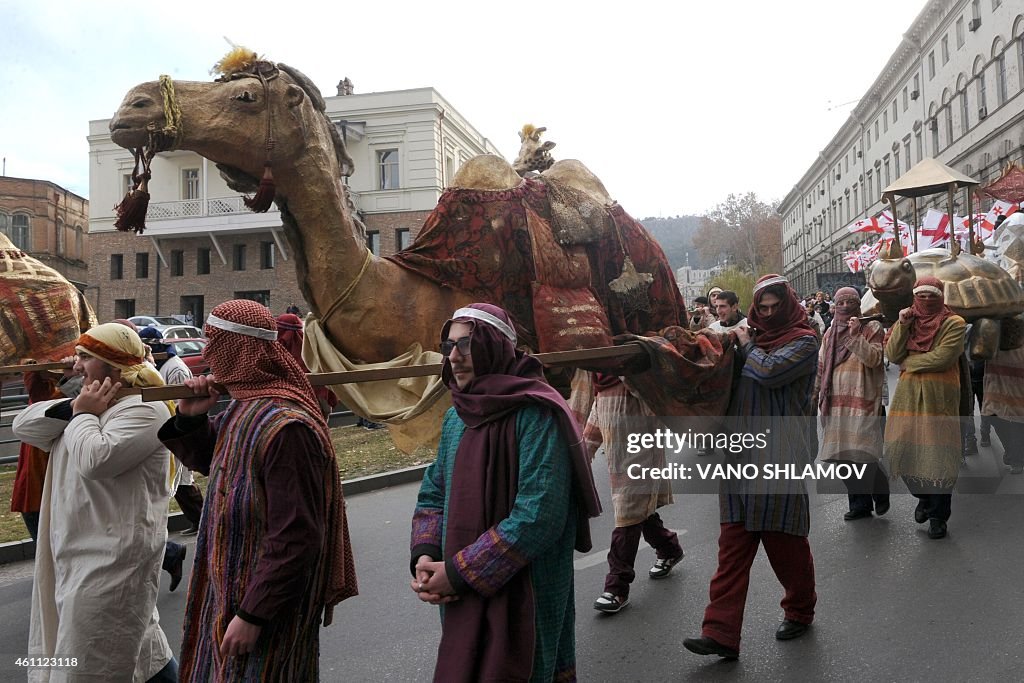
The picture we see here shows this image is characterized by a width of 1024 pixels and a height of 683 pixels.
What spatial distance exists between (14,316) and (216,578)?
465 cm

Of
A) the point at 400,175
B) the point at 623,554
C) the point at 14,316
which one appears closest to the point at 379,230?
the point at 400,175

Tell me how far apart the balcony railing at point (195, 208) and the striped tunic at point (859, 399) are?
1168 inches

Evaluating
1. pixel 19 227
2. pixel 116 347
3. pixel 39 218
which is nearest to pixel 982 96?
pixel 116 347

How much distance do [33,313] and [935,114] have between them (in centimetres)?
4262

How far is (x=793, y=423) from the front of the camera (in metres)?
3.98

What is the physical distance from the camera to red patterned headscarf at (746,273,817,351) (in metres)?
3.94

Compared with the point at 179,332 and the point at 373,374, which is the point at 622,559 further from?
the point at 179,332

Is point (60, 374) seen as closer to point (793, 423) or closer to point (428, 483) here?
point (428, 483)

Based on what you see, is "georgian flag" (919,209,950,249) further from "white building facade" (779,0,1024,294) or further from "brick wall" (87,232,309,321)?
"brick wall" (87,232,309,321)

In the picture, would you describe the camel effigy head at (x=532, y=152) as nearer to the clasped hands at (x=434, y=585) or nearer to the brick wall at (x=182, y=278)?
the clasped hands at (x=434, y=585)

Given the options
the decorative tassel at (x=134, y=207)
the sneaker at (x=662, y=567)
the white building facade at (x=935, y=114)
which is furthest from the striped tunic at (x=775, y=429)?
the white building facade at (x=935, y=114)

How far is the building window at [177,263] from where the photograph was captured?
1378 inches

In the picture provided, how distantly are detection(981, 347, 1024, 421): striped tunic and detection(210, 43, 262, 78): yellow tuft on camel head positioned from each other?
7307 millimetres

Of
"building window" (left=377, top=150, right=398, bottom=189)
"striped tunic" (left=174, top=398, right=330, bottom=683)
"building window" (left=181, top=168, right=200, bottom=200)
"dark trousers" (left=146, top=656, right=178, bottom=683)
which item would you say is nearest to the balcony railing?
"building window" (left=181, top=168, right=200, bottom=200)
